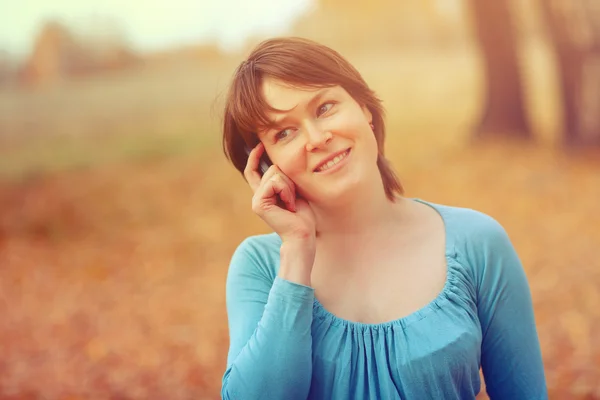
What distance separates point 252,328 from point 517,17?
2789 millimetres

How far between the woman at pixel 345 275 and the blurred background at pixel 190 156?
1974mm

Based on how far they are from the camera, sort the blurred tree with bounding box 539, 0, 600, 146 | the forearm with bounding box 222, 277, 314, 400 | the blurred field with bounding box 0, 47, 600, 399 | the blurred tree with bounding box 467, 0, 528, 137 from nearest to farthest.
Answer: the forearm with bounding box 222, 277, 314, 400
the blurred field with bounding box 0, 47, 600, 399
the blurred tree with bounding box 539, 0, 600, 146
the blurred tree with bounding box 467, 0, 528, 137

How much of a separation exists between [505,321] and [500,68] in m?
2.53

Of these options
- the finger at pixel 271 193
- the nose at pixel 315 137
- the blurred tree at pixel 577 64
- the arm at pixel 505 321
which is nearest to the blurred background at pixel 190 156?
the blurred tree at pixel 577 64

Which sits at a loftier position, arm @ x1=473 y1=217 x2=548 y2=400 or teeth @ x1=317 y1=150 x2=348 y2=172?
teeth @ x1=317 y1=150 x2=348 y2=172

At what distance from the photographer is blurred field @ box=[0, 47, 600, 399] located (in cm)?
319

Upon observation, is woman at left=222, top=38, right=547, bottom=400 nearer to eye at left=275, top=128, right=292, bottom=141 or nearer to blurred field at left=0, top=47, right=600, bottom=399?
eye at left=275, top=128, right=292, bottom=141

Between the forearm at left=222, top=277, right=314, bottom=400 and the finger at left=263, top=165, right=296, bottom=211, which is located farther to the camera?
the finger at left=263, top=165, right=296, bottom=211

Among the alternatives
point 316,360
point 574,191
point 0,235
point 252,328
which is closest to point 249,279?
A: point 252,328

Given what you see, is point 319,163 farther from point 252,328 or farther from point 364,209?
point 252,328

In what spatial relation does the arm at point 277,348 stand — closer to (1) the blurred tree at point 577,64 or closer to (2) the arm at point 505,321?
(2) the arm at point 505,321

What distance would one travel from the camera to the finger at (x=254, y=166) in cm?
131

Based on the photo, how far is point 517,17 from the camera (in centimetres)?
342

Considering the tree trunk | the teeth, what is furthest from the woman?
the tree trunk
